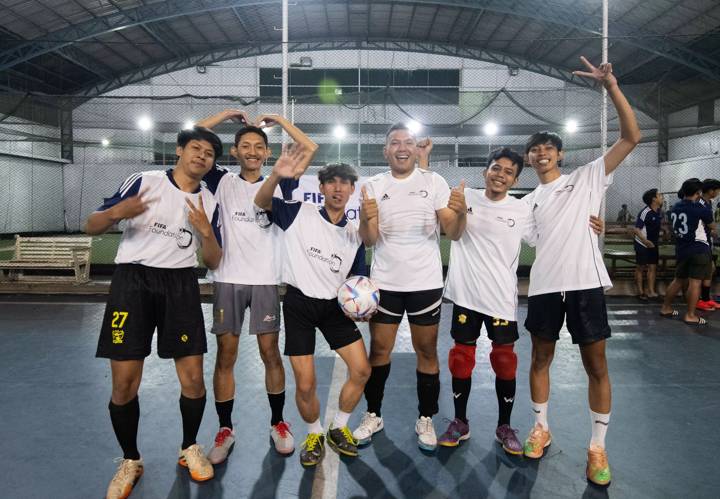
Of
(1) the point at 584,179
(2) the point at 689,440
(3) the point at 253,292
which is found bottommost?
(2) the point at 689,440

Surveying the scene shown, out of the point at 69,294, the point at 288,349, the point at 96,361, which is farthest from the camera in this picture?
the point at 69,294

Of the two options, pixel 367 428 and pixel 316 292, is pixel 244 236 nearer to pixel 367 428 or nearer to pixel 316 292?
pixel 316 292

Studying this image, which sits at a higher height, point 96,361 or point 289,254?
point 289,254

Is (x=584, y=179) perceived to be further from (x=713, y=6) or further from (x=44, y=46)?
(x=44, y=46)

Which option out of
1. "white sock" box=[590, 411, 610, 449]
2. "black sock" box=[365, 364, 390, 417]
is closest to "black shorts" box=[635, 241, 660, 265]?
"white sock" box=[590, 411, 610, 449]

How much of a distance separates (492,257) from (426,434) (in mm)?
1242

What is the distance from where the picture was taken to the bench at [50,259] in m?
8.11

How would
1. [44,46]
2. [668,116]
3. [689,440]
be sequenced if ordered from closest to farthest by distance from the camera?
1. [689,440]
2. [668,116]
3. [44,46]

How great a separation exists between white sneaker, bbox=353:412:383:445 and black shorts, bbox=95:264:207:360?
3.85 feet

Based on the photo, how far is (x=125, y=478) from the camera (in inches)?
100

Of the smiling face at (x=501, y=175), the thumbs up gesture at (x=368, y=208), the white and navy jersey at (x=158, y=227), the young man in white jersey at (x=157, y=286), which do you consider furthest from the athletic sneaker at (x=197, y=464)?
the smiling face at (x=501, y=175)

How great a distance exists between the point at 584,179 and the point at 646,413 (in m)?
1.92

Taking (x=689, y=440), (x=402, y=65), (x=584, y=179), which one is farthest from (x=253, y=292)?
(x=402, y=65)

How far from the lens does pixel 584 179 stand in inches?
115
